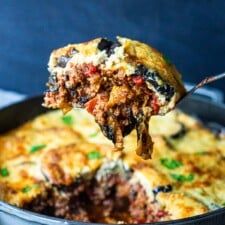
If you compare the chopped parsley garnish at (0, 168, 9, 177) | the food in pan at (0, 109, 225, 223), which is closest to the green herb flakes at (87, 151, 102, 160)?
the food in pan at (0, 109, 225, 223)

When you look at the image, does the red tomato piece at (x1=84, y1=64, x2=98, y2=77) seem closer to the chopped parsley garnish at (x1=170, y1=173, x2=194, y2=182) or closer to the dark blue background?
the chopped parsley garnish at (x1=170, y1=173, x2=194, y2=182)

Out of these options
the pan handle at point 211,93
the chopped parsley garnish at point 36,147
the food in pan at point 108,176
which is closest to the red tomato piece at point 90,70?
the food in pan at point 108,176

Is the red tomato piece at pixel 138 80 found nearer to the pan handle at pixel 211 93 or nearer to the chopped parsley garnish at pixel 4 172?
the chopped parsley garnish at pixel 4 172

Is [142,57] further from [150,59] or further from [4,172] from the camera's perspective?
[4,172]

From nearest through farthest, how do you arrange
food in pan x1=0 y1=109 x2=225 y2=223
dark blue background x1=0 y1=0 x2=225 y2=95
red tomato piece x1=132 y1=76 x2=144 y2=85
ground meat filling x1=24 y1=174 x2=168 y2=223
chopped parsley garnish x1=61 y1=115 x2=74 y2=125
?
red tomato piece x1=132 y1=76 x2=144 y2=85 < food in pan x1=0 y1=109 x2=225 y2=223 < ground meat filling x1=24 y1=174 x2=168 y2=223 < chopped parsley garnish x1=61 y1=115 x2=74 y2=125 < dark blue background x1=0 y1=0 x2=225 y2=95

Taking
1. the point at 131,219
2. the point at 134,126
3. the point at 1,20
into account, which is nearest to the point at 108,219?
the point at 131,219

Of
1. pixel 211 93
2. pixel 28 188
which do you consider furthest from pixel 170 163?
pixel 211 93
